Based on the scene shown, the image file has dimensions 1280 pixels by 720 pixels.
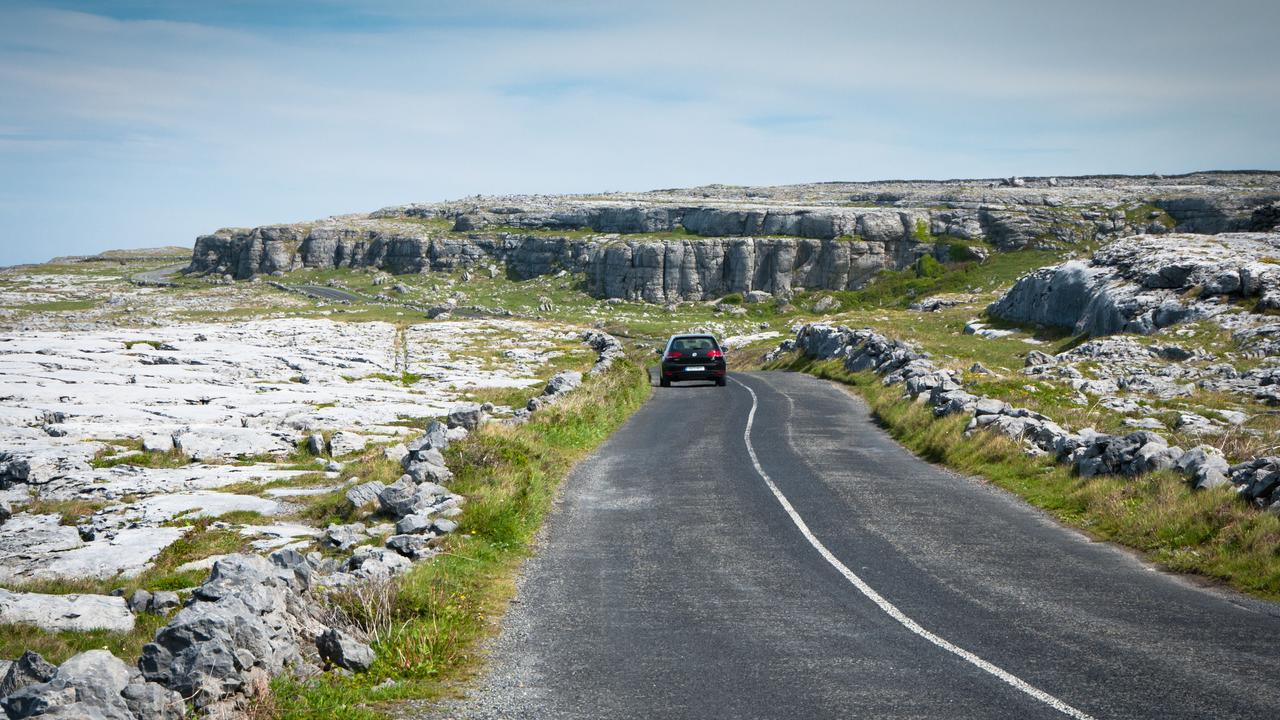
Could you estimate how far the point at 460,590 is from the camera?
9352 millimetres

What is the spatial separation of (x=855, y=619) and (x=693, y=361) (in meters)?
25.8

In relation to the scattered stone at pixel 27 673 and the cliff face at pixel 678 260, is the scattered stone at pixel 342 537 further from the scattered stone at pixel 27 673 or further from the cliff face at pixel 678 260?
the cliff face at pixel 678 260

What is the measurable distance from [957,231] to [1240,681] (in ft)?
330

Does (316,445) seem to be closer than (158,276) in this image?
Yes

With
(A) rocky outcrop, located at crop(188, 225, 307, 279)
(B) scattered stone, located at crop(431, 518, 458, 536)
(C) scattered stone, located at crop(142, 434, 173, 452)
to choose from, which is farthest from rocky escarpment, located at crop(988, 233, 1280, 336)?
(A) rocky outcrop, located at crop(188, 225, 307, 279)

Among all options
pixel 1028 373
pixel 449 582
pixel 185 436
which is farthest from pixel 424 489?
pixel 1028 373

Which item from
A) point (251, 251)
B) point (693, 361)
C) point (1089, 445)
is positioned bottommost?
point (693, 361)

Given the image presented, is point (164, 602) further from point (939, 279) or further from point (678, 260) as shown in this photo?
point (678, 260)

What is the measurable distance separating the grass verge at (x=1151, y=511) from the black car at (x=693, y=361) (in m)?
15.3

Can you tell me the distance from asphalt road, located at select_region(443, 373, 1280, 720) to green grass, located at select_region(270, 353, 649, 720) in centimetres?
38

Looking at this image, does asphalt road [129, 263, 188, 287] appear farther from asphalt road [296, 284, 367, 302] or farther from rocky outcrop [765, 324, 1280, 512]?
rocky outcrop [765, 324, 1280, 512]

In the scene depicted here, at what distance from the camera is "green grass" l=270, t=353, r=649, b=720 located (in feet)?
22.4

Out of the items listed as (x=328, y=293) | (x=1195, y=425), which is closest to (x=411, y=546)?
(x=1195, y=425)

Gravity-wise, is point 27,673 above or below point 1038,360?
above
